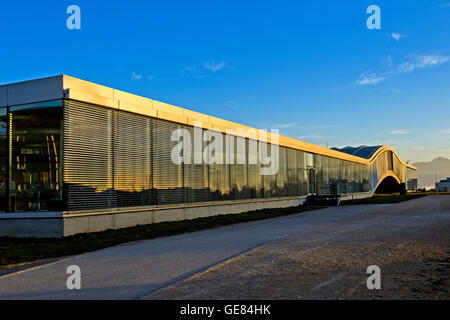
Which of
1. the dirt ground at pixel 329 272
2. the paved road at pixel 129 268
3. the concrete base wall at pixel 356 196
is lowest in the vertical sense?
the concrete base wall at pixel 356 196

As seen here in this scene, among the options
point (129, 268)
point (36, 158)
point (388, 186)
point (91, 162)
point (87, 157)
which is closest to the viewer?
point (129, 268)

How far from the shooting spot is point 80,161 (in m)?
14.7

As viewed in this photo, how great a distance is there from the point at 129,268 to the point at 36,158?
805 centimetres

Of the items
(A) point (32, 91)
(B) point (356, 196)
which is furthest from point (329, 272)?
(B) point (356, 196)

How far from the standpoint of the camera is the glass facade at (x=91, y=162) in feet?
46.9

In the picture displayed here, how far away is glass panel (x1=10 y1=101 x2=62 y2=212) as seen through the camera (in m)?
14.2

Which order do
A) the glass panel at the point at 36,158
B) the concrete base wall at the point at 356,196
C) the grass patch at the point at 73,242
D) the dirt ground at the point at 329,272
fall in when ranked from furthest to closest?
the concrete base wall at the point at 356,196
the glass panel at the point at 36,158
the grass patch at the point at 73,242
the dirt ground at the point at 329,272

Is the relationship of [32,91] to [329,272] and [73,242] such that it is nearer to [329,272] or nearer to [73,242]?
[73,242]

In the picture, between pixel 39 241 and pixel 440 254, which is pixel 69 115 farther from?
pixel 440 254

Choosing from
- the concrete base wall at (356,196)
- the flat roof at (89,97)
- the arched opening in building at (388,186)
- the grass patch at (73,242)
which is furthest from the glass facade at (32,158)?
the arched opening in building at (388,186)

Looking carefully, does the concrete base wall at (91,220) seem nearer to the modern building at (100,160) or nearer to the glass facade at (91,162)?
the modern building at (100,160)

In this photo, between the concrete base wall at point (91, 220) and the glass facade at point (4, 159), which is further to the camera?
the glass facade at point (4, 159)

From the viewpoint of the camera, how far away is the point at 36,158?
14.5m
